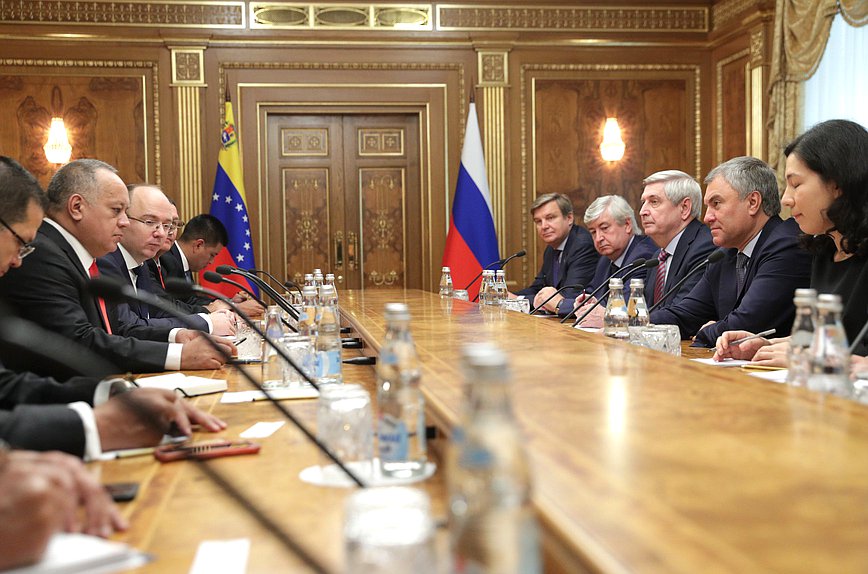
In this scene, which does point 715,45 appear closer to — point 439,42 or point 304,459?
point 439,42

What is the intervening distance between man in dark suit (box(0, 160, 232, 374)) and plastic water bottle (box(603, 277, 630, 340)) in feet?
3.84

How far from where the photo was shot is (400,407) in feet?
4.22

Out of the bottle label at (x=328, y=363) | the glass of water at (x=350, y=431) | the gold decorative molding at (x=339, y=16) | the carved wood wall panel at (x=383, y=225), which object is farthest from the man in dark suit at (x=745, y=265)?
the gold decorative molding at (x=339, y=16)

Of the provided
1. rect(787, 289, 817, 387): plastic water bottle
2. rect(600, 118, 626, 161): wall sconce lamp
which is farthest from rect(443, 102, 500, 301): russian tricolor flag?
rect(787, 289, 817, 387): plastic water bottle

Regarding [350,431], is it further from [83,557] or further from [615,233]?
[615,233]

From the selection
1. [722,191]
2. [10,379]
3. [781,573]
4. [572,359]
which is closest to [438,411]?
[572,359]

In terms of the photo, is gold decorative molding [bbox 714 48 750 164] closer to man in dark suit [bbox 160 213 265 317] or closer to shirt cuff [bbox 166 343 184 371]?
man in dark suit [bbox 160 213 265 317]

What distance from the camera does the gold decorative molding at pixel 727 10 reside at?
21.8 ft

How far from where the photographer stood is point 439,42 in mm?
7039

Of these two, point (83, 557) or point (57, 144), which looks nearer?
point (83, 557)

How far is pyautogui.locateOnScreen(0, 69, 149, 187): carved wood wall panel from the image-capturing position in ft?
21.9

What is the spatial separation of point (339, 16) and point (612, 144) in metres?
2.45

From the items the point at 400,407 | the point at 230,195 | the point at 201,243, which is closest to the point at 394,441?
the point at 400,407

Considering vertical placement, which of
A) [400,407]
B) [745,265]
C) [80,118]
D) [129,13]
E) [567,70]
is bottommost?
[400,407]
